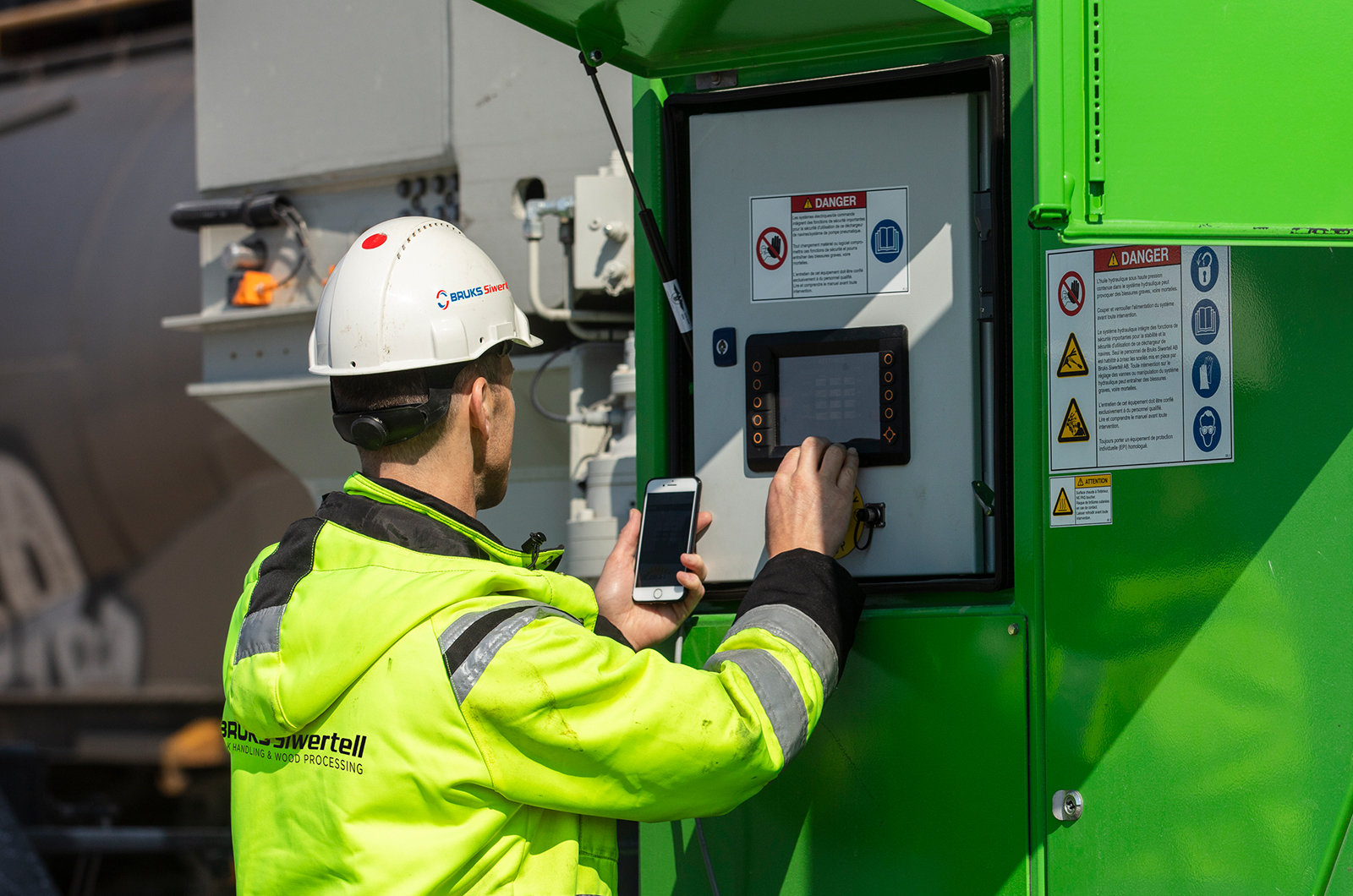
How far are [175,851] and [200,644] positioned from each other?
3.23 feet

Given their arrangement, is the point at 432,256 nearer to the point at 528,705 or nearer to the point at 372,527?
the point at 372,527

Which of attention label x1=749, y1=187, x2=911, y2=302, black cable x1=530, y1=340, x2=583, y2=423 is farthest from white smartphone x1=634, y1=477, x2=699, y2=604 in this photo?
black cable x1=530, y1=340, x2=583, y2=423

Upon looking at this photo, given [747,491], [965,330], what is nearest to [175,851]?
[747,491]

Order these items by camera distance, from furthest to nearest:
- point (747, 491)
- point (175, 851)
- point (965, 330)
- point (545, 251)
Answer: point (175, 851)
point (545, 251)
point (747, 491)
point (965, 330)

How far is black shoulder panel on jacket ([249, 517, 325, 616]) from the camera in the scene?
1.36 m

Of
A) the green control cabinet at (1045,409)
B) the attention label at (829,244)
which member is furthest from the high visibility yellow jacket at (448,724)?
the attention label at (829,244)

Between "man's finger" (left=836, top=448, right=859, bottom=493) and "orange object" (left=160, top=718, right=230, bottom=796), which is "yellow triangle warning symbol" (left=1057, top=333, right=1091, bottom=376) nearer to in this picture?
"man's finger" (left=836, top=448, right=859, bottom=493)

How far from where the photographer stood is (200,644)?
5016 millimetres

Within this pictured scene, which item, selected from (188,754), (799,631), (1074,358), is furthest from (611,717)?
(188,754)

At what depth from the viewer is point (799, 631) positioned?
1.49 meters

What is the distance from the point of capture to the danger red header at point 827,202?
175 centimetres

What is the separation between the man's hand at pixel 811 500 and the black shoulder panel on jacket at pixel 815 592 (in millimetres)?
29

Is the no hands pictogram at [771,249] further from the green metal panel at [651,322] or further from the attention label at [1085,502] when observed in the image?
the attention label at [1085,502]

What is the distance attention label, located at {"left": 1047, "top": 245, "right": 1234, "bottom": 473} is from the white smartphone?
1.70 feet
